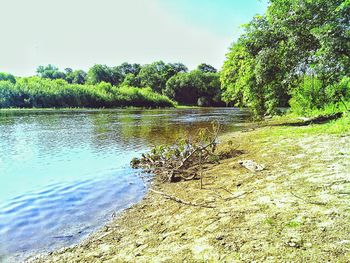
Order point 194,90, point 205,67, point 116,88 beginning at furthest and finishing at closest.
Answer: point 205,67 < point 194,90 < point 116,88

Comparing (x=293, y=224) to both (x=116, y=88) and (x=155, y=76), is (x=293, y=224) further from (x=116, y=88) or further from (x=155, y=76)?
(x=155, y=76)

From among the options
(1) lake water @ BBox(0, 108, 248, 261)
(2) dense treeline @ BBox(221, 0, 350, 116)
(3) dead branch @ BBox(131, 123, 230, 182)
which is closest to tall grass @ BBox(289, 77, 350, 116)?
(2) dense treeline @ BBox(221, 0, 350, 116)

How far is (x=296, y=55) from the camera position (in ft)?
61.0

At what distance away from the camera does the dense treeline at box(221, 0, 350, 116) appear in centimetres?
1245

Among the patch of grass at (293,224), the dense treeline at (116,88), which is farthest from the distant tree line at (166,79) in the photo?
the patch of grass at (293,224)

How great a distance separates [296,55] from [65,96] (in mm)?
80313

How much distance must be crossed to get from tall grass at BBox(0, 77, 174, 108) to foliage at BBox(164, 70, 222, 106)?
20.6 m

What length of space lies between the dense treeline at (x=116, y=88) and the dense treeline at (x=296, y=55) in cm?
6744

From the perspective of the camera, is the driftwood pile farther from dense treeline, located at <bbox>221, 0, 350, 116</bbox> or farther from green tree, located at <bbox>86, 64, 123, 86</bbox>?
green tree, located at <bbox>86, 64, 123, 86</bbox>

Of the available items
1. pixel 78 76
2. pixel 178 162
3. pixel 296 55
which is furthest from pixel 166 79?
pixel 178 162

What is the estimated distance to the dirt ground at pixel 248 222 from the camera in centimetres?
460

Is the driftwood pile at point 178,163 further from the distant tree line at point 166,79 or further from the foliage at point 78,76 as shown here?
the foliage at point 78,76

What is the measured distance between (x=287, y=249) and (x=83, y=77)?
18867 centimetres

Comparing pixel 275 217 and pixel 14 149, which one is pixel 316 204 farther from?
pixel 14 149
